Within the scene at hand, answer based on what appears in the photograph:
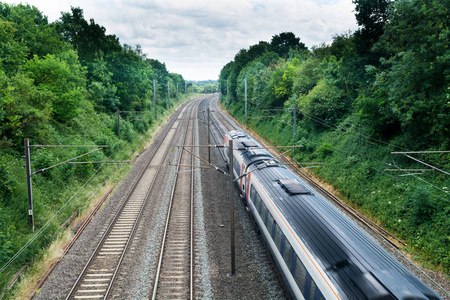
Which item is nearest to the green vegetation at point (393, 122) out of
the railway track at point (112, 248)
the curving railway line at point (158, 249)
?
the curving railway line at point (158, 249)

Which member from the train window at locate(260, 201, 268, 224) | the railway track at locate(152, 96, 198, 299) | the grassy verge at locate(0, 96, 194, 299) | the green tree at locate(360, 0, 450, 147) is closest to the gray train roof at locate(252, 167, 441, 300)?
the train window at locate(260, 201, 268, 224)

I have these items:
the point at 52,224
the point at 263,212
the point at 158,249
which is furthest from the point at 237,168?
the point at 52,224

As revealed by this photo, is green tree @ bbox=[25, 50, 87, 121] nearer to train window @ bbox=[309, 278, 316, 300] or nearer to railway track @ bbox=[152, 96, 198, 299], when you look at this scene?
railway track @ bbox=[152, 96, 198, 299]

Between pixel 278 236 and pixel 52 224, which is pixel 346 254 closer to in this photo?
pixel 278 236

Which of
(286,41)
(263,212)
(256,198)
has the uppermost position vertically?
(286,41)

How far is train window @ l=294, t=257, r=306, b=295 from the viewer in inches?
364

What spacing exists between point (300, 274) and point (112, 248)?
9916 mm

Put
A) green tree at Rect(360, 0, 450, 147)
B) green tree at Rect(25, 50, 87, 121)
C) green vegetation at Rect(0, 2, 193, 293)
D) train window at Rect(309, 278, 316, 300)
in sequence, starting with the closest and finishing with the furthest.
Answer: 1. train window at Rect(309, 278, 316, 300)
2. green tree at Rect(360, 0, 450, 147)
3. green vegetation at Rect(0, 2, 193, 293)
4. green tree at Rect(25, 50, 87, 121)

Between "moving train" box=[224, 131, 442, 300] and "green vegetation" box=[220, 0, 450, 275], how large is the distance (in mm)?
5451

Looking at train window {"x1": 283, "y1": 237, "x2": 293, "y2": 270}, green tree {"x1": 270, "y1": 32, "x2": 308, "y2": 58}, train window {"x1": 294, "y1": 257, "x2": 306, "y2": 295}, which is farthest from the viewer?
green tree {"x1": 270, "y1": 32, "x2": 308, "y2": 58}

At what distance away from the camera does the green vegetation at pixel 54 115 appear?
616 inches

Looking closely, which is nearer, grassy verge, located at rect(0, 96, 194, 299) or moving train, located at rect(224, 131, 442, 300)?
moving train, located at rect(224, 131, 442, 300)

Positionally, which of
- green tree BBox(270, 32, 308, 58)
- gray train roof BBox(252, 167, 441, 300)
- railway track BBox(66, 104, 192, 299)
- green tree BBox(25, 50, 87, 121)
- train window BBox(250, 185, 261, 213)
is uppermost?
green tree BBox(270, 32, 308, 58)

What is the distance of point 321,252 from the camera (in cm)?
892
